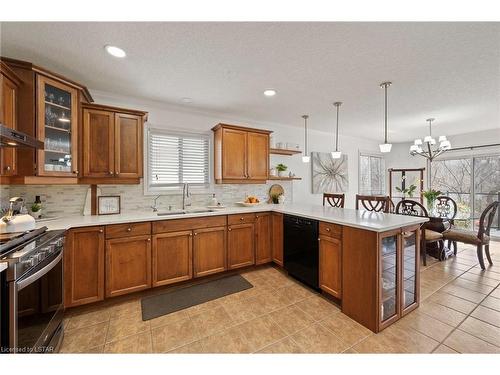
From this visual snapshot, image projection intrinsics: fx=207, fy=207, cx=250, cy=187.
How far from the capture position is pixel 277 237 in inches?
121

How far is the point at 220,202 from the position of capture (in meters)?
3.54

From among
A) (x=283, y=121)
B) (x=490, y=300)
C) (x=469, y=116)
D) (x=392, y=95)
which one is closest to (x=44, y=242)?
(x=283, y=121)

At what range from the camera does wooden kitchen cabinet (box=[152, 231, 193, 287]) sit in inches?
95.3

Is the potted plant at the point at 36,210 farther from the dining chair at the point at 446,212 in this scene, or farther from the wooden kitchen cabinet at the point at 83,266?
the dining chair at the point at 446,212

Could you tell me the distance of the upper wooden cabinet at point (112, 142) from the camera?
2.36 metres

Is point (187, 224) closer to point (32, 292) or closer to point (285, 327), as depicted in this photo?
point (32, 292)

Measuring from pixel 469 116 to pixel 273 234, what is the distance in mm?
4138

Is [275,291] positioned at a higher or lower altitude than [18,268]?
lower

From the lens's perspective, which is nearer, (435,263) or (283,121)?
(435,263)

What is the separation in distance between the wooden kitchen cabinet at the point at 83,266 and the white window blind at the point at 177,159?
1.10 metres

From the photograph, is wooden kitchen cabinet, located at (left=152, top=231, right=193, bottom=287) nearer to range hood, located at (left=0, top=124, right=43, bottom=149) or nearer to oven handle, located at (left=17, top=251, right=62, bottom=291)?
oven handle, located at (left=17, top=251, right=62, bottom=291)

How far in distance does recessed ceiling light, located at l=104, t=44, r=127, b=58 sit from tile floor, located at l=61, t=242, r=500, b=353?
250 cm

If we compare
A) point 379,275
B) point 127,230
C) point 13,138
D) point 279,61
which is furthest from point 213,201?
point 379,275
